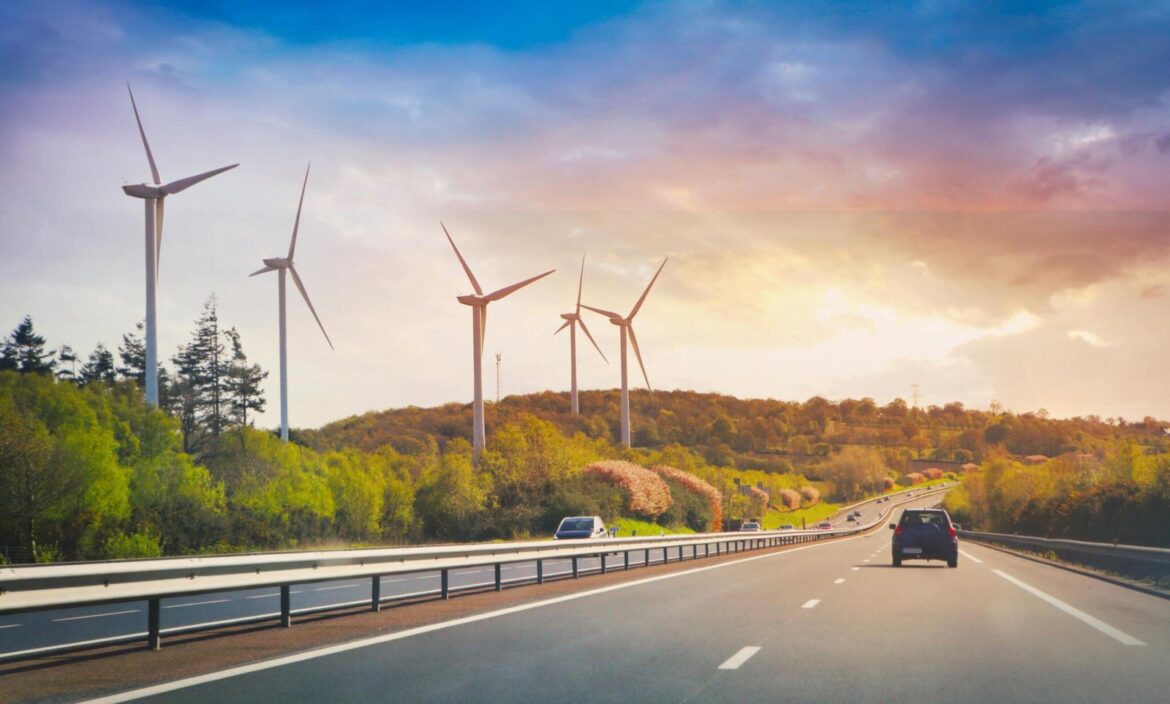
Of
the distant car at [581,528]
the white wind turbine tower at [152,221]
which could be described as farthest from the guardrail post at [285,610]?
the white wind turbine tower at [152,221]

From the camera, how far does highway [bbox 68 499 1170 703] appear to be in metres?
9.01

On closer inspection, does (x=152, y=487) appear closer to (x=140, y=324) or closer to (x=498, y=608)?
(x=140, y=324)

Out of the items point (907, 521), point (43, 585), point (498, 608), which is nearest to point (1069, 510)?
point (907, 521)

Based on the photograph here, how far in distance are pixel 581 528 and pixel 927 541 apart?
60.1 ft

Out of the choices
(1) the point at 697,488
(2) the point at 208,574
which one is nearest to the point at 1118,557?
(2) the point at 208,574

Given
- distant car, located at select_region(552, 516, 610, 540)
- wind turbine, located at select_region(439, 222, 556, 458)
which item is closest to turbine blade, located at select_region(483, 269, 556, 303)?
wind turbine, located at select_region(439, 222, 556, 458)

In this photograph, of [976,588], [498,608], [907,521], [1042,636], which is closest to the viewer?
[1042,636]

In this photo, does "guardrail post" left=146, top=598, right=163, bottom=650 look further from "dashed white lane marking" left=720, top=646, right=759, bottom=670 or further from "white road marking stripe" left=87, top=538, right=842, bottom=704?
"dashed white lane marking" left=720, top=646, right=759, bottom=670

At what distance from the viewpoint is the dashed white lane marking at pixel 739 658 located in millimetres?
10398

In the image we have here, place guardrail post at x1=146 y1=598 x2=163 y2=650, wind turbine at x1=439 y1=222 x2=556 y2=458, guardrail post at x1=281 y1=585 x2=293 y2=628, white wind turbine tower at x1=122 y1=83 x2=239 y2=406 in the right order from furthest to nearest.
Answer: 1. wind turbine at x1=439 y1=222 x2=556 y2=458
2. white wind turbine tower at x1=122 y1=83 x2=239 y2=406
3. guardrail post at x1=281 y1=585 x2=293 y2=628
4. guardrail post at x1=146 y1=598 x2=163 y2=650

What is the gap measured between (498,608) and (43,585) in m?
8.09

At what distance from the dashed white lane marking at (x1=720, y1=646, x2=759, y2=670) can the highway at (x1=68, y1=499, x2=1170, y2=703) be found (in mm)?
26

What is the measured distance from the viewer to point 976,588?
73.5 feet

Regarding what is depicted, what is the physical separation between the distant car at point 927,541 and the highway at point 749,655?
1197 centimetres
